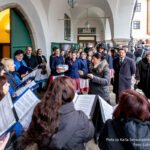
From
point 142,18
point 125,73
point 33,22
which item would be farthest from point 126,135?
point 142,18

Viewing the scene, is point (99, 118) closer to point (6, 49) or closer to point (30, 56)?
point (30, 56)

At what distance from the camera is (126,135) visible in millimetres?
1196

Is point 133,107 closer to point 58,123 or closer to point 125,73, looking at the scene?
point 58,123

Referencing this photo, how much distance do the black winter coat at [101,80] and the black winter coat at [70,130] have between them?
1.56m

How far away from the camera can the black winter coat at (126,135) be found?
1.16m

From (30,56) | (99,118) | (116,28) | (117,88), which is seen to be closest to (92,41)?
(116,28)

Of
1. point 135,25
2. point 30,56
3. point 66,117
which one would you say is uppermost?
point 135,25

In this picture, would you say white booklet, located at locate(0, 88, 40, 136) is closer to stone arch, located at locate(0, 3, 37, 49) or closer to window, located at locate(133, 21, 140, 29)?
stone arch, located at locate(0, 3, 37, 49)

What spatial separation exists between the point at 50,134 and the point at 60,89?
13.7 inches

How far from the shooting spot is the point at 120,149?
1271 millimetres

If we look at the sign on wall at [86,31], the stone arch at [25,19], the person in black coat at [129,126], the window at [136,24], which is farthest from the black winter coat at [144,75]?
the window at [136,24]

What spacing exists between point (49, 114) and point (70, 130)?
0.66 feet

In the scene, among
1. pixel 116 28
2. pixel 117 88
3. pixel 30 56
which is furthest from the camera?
pixel 116 28

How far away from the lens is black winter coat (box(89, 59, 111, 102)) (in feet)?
9.59
